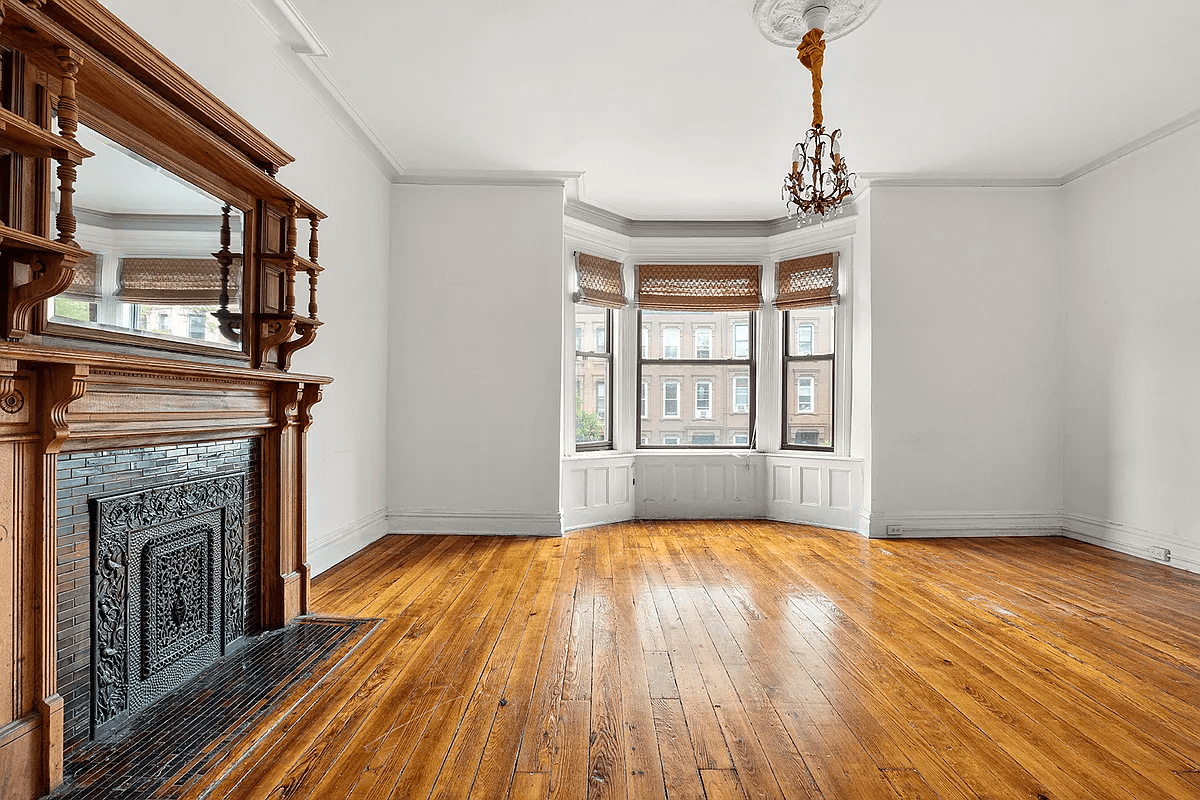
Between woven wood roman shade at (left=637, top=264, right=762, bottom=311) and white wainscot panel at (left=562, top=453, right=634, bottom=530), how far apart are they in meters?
1.70

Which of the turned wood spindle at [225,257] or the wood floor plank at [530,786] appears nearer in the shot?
the wood floor plank at [530,786]

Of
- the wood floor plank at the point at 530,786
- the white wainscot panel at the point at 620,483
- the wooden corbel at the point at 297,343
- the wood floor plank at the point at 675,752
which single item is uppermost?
the wooden corbel at the point at 297,343

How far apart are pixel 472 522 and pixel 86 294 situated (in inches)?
162

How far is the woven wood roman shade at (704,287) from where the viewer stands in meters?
7.29

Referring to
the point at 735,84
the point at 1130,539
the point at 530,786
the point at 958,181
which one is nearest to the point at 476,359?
the point at 735,84

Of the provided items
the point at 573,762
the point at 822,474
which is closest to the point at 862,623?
the point at 573,762

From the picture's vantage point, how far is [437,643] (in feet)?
10.8

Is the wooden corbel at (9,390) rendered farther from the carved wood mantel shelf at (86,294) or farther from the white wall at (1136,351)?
A: the white wall at (1136,351)

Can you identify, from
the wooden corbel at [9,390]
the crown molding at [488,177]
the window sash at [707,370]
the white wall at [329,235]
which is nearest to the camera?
the wooden corbel at [9,390]

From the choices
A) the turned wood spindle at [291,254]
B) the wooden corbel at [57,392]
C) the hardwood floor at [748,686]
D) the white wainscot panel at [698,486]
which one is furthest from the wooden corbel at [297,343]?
the white wainscot panel at [698,486]

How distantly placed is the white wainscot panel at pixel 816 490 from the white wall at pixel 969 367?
326 mm

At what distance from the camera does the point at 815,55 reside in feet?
11.8

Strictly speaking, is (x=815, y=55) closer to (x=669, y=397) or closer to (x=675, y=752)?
(x=675, y=752)

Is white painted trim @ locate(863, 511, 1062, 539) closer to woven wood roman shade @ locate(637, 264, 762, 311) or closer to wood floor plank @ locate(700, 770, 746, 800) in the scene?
woven wood roman shade @ locate(637, 264, 762, 311)
